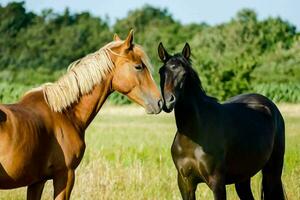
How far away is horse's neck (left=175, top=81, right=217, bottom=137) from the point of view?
19.8 feet

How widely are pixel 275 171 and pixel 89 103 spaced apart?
9.09 feet

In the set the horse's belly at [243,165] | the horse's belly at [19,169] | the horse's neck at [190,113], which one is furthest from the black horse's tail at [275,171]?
the horse's belly at [19,169]

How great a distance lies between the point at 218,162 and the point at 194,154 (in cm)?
25

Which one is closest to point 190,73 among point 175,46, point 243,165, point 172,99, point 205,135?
point 172,99

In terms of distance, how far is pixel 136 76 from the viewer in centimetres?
551

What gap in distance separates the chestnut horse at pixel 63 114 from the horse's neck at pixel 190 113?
588 mm

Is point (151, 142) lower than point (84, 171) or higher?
lower

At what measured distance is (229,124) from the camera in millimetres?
6348

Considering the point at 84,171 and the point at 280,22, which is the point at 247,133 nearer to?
the point at 84,171

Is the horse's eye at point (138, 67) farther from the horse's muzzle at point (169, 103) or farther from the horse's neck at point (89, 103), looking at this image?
the horse's muzzle at point (169, 103)

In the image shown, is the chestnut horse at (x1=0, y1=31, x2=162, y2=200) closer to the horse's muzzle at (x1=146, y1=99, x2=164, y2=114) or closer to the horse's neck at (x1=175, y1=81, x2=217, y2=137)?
the horse's muzzle at (x1=146, y1=99, x2=164, y2=114)

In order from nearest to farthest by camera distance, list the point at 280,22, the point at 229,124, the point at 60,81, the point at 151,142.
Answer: the point at 60,81, the point at 229,124, the point at 151,142, the point at 280,22

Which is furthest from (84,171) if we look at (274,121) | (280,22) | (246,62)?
(280,22)

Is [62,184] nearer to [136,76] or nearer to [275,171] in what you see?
[136,76]
